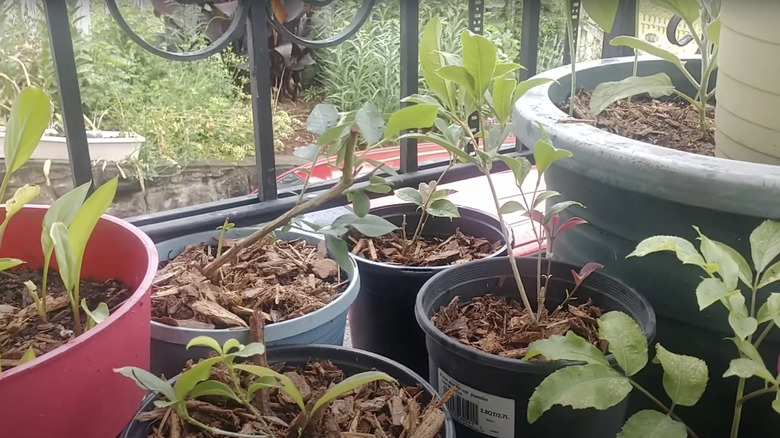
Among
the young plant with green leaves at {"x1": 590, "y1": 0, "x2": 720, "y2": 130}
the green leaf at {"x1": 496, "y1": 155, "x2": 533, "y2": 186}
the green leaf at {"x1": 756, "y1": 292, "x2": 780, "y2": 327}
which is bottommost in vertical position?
the green leaf at {"x1": 756, "y1": 292, "x2": 780, "y2": 327}

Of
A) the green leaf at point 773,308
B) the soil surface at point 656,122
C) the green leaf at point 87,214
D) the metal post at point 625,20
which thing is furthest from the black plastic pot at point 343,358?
the metal post at point 625,20

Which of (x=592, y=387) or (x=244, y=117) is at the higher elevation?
(x=592, y=387)

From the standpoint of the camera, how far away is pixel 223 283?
2.84 ft

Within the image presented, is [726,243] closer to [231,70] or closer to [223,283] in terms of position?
[223,283]

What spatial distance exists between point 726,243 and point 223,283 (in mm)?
562

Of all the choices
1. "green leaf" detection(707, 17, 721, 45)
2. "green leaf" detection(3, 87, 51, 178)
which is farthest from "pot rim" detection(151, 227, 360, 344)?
"green leaf" detection(707, 17, 721, 45)

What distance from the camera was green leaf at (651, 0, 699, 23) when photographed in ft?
3.02

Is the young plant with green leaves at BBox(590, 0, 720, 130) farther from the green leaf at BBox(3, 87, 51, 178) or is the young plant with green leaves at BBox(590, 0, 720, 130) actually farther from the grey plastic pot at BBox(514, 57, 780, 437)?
the green leaf at BBox(3, 87, 51, 178)

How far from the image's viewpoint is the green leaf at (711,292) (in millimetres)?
531

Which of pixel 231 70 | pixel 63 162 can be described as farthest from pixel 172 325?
pixel 231 70

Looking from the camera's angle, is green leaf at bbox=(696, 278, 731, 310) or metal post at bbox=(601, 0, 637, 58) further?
metal post at bbox=(601, 0, 637, 58)

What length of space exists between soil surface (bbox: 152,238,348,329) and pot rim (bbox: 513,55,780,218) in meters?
0.32

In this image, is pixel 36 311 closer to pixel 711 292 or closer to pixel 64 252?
pixel 64 252

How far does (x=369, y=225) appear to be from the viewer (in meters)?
0.83
